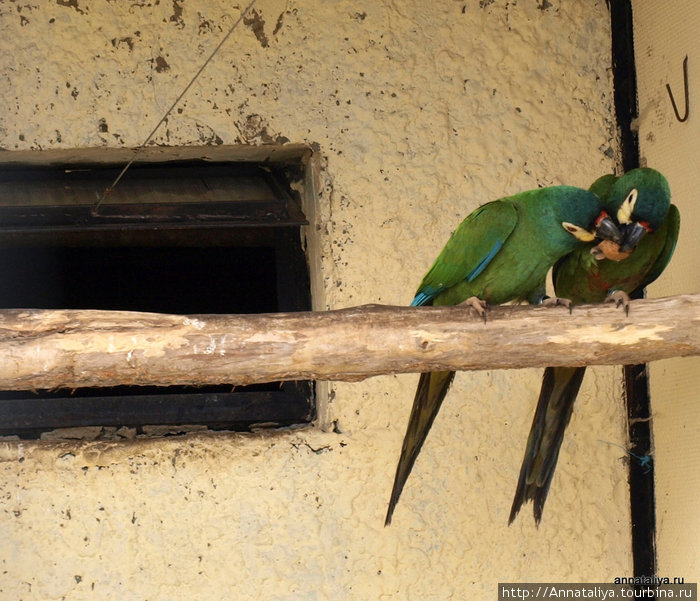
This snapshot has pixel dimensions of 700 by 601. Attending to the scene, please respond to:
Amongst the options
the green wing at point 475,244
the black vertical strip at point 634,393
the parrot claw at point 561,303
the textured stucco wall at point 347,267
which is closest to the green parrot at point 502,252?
the green wing at point 475,244

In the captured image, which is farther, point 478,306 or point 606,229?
point 606,229

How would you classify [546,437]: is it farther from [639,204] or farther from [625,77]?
[625,77]

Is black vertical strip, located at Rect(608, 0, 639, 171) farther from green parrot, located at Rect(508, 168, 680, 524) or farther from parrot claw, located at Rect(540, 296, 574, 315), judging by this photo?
parrot claw, located at Rect(540, 296, 574, 315)

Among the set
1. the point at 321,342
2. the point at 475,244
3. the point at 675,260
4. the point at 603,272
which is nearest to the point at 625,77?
the point at 675,260

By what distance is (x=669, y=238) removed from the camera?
1.91 meters

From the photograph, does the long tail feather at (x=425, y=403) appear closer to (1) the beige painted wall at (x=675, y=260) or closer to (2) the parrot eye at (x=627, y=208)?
(2) the parrot eye at (x=627, y=208)

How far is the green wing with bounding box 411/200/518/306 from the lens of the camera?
1.87m

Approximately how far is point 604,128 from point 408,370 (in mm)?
1063

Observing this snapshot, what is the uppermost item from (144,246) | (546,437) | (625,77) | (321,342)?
(625,77)

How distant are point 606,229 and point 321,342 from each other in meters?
0.64

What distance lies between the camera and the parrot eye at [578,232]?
183 centimetres

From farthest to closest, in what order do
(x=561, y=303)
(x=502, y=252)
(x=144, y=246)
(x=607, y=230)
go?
1. (x=144, y=246)
2. (x=502, y=252)
3. (x=607, y=230)
4. (x=561, y=303)

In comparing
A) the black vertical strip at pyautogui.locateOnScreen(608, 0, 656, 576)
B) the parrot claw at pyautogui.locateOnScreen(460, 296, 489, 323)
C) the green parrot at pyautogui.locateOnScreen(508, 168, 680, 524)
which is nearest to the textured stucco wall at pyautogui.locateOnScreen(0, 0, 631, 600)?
the black vertical strip at pyautogui.locateOnScreen(608, 0, 656, 576)

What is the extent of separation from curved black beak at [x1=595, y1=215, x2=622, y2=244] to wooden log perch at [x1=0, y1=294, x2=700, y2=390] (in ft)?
0.84
